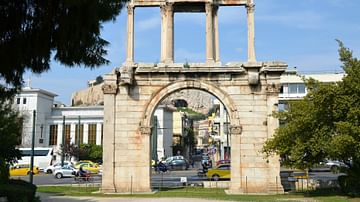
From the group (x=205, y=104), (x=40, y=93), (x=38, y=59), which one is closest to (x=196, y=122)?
(x=205, y=104)

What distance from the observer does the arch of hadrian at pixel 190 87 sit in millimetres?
23406

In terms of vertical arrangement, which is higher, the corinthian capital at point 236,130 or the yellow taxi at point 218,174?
the corinthian capital at point 236,130

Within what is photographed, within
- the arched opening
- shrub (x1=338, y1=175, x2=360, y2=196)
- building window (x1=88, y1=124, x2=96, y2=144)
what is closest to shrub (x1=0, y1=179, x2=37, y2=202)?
the arched opening

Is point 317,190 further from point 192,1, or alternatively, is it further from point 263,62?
point 192,1

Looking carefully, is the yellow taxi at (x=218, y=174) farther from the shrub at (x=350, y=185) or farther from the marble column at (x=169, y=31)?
the shrub at (x=350, y=185)

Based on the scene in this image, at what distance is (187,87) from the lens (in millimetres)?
23875

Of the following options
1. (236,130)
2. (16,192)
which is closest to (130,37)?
(236,130)

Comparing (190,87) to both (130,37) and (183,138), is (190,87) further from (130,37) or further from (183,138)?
(183,138)

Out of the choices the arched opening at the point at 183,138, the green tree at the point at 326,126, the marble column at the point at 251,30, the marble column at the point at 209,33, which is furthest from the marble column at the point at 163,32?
the green tree at the point at 326,126

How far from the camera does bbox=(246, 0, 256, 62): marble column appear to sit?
24.1m

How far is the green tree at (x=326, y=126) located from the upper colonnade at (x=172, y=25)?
495cm

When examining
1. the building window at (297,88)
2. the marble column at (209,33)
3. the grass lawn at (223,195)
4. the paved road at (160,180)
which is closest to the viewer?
the grass lawn at (223,195)

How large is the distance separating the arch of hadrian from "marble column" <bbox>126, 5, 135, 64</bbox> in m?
0.30

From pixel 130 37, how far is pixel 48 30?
51.7ft
